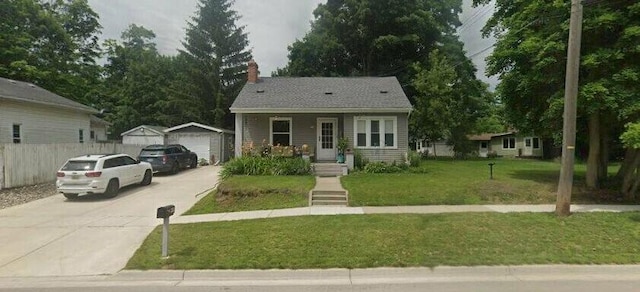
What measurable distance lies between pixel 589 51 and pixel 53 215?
17070 millimetres

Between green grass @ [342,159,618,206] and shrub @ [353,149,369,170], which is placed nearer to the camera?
green grass @ [342,159,618,206]

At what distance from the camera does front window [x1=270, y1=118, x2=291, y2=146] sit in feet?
64.8

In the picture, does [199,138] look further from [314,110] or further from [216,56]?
[216,56]

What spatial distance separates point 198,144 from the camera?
27.2 metres

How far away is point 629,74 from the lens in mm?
10172

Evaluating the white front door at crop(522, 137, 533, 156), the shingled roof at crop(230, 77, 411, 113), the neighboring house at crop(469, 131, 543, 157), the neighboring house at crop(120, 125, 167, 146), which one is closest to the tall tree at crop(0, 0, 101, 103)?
the neighboring house at crop(120, 125, 167, 146)

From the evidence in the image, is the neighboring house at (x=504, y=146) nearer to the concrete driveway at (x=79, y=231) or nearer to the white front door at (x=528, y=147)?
the white front door at (x=528, y=147)

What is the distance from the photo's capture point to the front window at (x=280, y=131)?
19.8 metres

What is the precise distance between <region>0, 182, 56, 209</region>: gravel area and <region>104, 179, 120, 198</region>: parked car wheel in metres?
2.51

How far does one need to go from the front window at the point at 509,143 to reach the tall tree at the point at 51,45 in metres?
48.6

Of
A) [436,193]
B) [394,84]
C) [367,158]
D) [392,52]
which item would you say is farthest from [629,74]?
[392,52]

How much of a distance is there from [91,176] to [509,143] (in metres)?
46.8

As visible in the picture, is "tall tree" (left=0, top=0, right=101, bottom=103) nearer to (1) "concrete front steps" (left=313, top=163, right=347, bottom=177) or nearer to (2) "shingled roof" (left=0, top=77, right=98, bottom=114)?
(2) "shingled roof" (left=0, top=77, right=98, bottom=114)

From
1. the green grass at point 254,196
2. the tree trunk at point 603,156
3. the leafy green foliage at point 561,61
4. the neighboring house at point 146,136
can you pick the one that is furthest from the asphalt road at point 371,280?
the neighboring house at point 146,136
